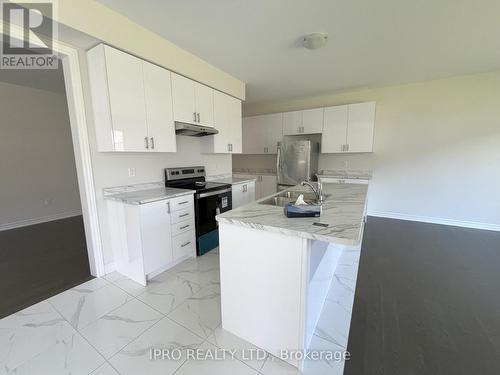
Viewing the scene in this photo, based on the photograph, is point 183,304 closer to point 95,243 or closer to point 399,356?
point 95,243

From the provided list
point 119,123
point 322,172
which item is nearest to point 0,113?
point 119,123

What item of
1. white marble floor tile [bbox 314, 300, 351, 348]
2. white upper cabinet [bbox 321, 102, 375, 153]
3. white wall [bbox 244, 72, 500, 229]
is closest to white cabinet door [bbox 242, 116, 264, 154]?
white upper cabinet [bbox 321, 102, 375, 153]

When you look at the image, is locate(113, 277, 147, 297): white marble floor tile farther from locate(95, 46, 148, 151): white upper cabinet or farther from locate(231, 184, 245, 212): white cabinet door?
locate(231, 184, 245, 212): white cabinet door

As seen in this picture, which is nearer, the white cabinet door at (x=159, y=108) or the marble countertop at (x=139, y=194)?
the marble countertop at (x=139, y=194)

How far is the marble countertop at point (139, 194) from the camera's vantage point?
2068 mm

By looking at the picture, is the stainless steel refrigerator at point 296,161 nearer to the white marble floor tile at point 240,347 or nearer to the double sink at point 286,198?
the double sink at point 286,198

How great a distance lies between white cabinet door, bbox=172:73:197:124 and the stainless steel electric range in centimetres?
74

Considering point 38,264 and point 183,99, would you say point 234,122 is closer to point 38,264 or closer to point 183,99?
point 183,99

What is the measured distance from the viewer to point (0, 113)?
11.4 ft

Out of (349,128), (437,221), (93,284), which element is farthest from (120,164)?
(437,221)

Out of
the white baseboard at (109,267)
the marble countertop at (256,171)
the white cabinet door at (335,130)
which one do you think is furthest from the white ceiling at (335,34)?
the white baseboard at (109,267)

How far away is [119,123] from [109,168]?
0.55 metres

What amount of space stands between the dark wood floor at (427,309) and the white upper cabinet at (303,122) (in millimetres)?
2485

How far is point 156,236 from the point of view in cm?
219
